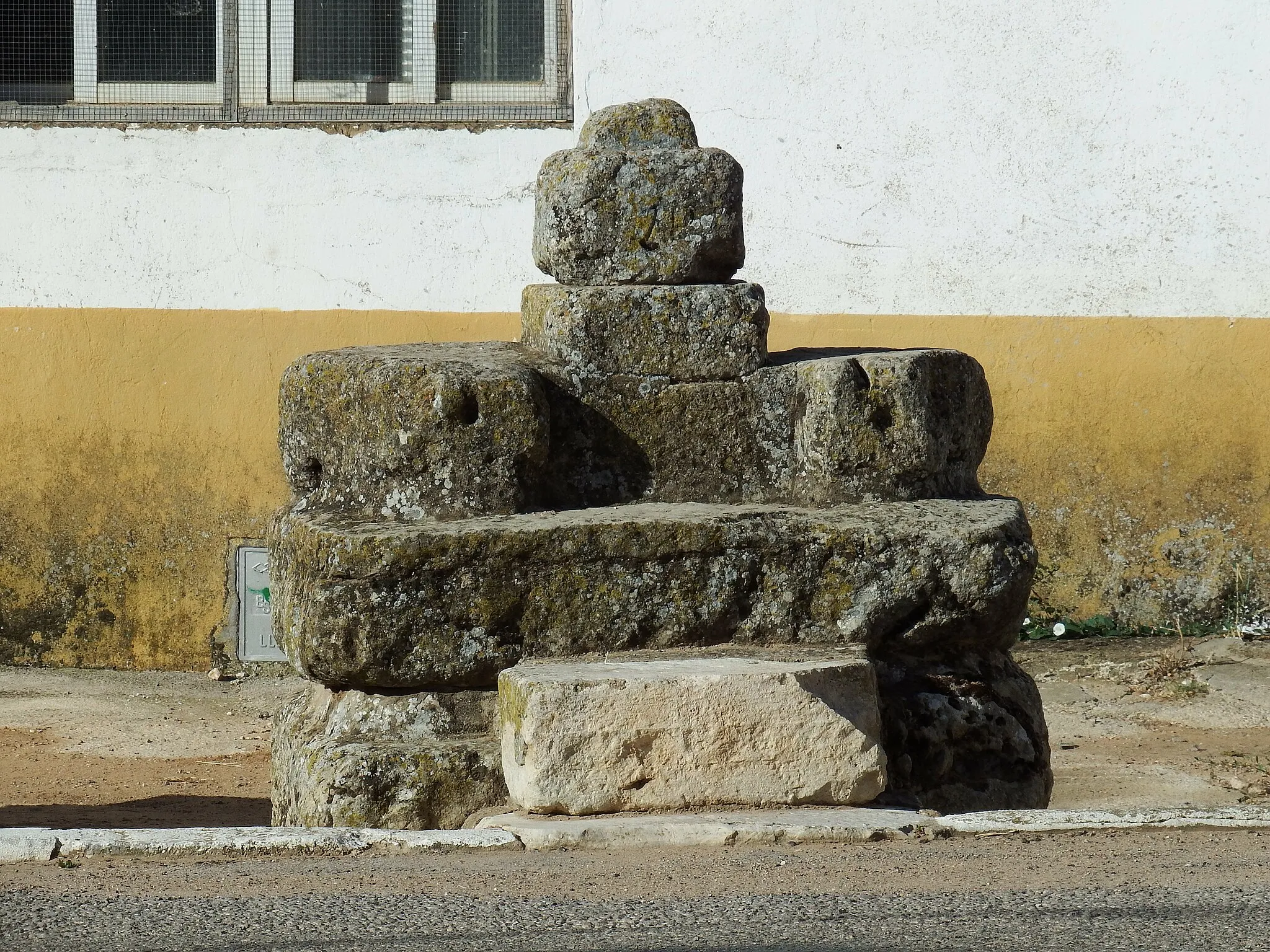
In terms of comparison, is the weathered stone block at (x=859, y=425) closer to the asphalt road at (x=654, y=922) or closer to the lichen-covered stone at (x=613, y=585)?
the lichen-covered stone at (x=613, y=585)

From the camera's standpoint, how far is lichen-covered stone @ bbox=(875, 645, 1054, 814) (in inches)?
150

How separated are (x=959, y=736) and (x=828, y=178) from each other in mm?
3491

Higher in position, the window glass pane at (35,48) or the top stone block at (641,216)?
the window glass pane at (35,48)

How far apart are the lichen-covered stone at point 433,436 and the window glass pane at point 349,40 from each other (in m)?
3.56

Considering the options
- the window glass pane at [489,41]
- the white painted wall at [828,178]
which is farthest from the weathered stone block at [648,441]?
the window glass pane at [489,41]

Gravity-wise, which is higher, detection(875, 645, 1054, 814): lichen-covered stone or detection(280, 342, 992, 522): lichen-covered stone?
detection(280, 342, 992, 522): lichen-covered stone

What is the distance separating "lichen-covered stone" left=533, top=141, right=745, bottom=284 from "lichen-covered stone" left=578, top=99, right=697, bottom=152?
0.28 feet

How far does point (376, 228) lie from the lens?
22.5 feet

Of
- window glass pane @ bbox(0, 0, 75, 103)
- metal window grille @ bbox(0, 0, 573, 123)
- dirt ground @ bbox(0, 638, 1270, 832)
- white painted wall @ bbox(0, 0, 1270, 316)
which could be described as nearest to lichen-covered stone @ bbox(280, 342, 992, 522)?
dirt ground @ bbox(0, 638, 1270, 832)

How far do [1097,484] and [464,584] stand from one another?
4090mm

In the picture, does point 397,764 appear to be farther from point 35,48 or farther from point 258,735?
point 35,48

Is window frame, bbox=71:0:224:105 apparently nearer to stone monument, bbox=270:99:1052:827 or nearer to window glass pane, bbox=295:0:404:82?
window glass pane, bbox=295:0:404:82

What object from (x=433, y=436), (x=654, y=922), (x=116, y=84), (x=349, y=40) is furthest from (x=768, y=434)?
(x=116, y=84)

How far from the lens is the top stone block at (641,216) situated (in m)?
4.09
